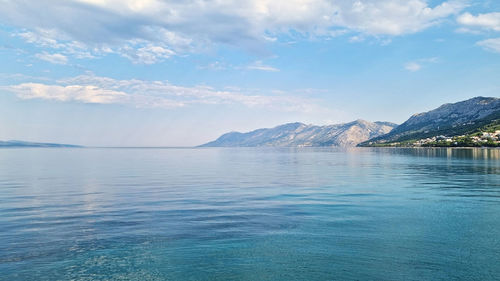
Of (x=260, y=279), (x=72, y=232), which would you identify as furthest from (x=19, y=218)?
(x=260, y=279)

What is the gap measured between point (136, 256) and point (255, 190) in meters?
32.8

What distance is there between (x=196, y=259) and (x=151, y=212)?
16.3 meters

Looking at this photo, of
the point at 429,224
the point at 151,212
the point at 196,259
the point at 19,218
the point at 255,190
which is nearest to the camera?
the point at 196,259

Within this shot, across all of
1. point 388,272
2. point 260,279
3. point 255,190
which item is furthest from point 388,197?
point 260,279

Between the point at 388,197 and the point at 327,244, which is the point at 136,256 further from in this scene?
the point at 388,197

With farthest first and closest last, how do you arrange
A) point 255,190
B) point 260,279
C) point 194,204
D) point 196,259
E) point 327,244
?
point 255,190, point 194,204, point 327,244, point 196,259, point 260,279

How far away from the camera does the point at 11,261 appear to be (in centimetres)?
1991

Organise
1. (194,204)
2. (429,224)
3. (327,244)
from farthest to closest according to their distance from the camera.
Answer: (194,204) < (429,224) < (327,244)

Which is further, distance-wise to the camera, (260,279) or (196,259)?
(196,259)

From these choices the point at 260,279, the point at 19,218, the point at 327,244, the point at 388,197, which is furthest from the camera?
the point at 388,197

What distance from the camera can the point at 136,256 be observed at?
68.7 ft

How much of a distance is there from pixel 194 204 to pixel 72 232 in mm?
15417

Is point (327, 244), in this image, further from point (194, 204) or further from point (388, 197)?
point (388, 197)

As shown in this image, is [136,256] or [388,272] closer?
[388,272]
